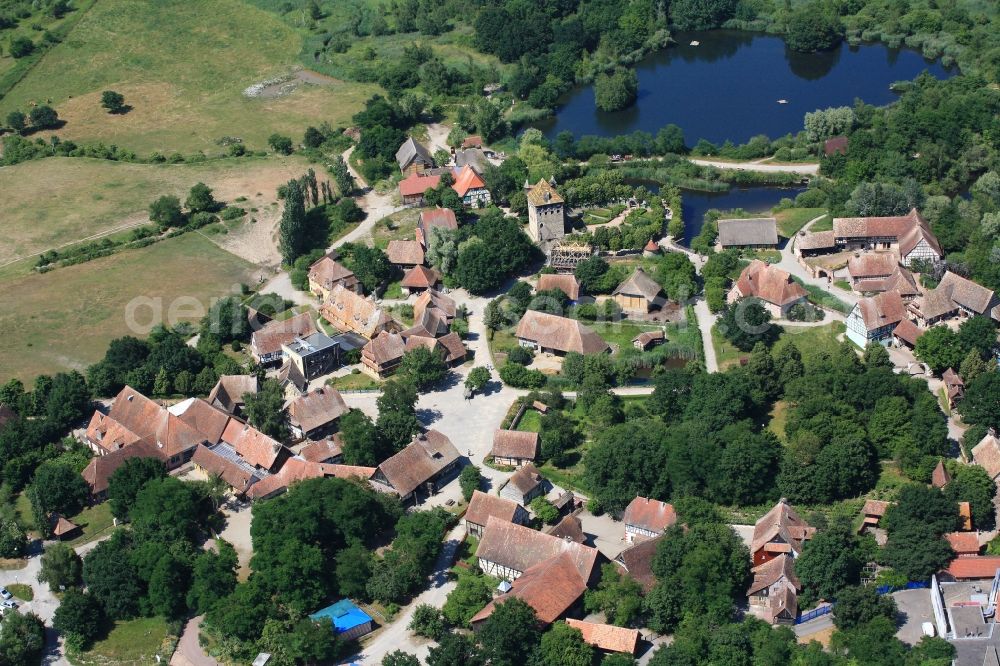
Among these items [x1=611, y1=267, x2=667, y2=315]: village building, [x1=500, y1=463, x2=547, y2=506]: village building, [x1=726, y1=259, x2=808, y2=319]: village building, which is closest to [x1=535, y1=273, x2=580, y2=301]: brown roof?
[x1=611, y1=267, x2=667, y2=315]: village building

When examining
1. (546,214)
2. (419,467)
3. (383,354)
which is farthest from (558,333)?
(546,214)

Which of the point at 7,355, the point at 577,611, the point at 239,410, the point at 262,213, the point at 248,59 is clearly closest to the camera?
the point at 577,611

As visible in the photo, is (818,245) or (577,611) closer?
(577,611)

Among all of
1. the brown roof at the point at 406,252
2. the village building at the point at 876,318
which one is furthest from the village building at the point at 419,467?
the village building at the point at 876,318

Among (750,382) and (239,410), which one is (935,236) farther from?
(239,410)

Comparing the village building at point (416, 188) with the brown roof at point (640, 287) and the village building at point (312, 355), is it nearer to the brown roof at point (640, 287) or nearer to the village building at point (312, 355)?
the village building at point (312, 355)

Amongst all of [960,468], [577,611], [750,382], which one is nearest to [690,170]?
[750,382]
